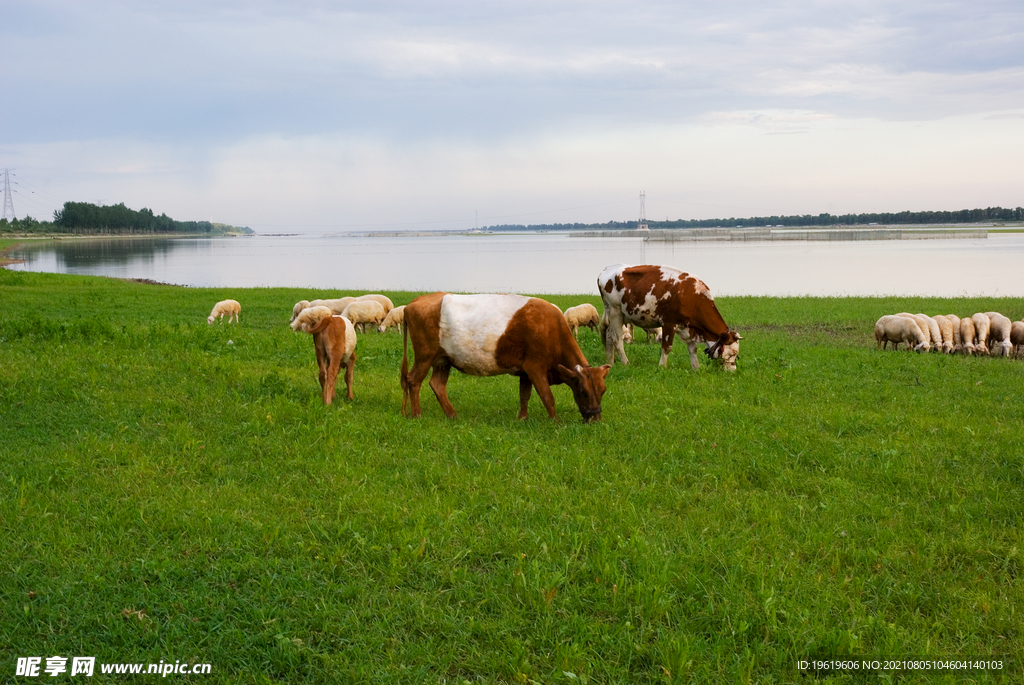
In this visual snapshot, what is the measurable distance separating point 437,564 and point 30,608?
282 centimetres

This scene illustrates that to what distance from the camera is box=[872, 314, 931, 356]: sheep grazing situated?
59.1 ft

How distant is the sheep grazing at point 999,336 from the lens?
18.0 metres

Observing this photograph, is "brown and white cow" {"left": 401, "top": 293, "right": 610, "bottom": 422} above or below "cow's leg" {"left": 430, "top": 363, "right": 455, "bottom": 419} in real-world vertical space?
above

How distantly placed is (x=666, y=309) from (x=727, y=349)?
1.70 metres

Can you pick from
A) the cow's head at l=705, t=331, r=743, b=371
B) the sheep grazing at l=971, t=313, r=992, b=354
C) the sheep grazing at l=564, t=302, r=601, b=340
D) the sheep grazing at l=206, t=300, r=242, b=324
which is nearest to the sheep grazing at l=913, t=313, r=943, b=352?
the sheep grazing at l=971, t=313, r=992, b=354

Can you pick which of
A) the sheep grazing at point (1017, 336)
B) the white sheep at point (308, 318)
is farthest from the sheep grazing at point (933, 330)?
the white sheep at point (308, 318)

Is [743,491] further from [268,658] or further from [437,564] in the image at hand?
[268,658]

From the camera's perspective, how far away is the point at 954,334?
62.2 feet

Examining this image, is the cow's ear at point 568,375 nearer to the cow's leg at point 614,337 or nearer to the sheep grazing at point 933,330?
the cow's leg at point 614,337

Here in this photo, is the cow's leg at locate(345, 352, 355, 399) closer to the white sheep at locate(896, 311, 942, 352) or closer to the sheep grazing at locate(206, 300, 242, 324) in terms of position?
the sheep grazing at locate(206, 300, 242, 324)

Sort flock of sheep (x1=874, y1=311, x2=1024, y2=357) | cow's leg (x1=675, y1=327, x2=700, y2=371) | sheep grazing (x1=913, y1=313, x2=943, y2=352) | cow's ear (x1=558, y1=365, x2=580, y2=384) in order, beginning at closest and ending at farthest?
1. cow's ear (x1=558, y1=365, x2=580, y2=384)
2. cow's leg (x1=675, y1=327, x2=700, y2=371)
3. flock of sheep (x1=874, y1=311, x2=1024, y2=357)
4. sheep grazing (x1=913, y1=313, x2=943, y2=352)

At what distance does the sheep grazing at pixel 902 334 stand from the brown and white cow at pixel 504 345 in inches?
468

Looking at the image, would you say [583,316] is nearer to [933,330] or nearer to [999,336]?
[933,330]

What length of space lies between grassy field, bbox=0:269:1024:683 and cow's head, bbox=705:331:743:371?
2.43m
